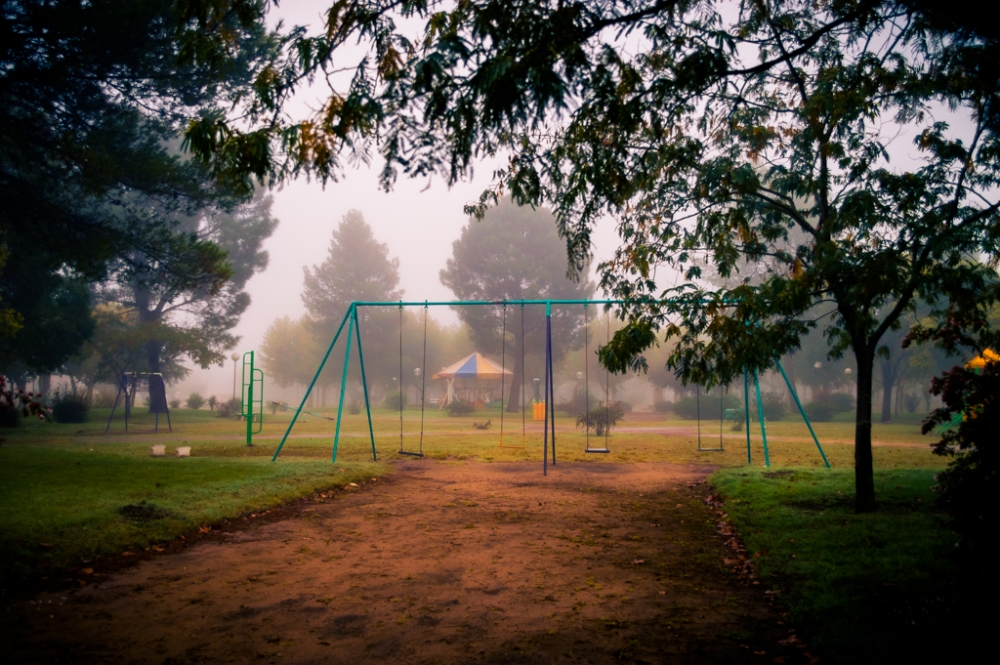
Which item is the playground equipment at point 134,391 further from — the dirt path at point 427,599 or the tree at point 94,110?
the dirt path at point 427,599

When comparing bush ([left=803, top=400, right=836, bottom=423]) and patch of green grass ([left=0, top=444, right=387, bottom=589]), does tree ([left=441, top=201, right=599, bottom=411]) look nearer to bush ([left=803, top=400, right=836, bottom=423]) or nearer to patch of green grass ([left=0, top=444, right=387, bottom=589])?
bush ([left=803, top=400, right=836, bottom=423])

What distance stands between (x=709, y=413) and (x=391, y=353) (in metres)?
30.8

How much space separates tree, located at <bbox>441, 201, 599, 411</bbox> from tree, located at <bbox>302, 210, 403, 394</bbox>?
1080 cm

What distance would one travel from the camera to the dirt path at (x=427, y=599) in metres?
4.38

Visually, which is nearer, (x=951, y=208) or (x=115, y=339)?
(x=951, y=208)

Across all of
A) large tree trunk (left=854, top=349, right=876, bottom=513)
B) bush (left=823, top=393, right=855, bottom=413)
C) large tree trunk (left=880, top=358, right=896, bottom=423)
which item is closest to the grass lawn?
large tree trunk (left=854, top=349, right=876, bottom=513)

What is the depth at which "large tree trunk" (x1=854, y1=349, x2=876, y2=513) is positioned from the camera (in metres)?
8.09

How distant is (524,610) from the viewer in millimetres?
5238

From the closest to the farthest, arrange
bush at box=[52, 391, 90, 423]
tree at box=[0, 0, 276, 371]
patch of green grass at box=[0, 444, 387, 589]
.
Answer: patch of green grass at box=[0, 444, 387, 589]
tree at box=[0, 0, 276, 371]
bush at box=[52, 391, 90, 423]

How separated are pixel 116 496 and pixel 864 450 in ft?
31.6

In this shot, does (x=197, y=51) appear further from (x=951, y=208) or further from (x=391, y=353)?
(x=391, y=353)

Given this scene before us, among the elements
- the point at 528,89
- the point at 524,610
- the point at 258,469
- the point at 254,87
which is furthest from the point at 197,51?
the point at 258,469

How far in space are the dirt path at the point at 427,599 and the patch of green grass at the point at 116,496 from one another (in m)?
0.68

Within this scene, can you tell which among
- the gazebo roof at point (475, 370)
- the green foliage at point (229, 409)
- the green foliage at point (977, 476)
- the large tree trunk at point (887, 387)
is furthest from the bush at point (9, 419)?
the large tree trunk at point (887, 387)
